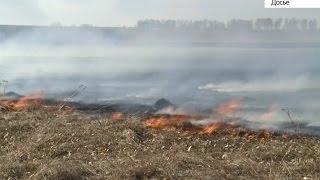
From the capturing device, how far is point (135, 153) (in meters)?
13.3

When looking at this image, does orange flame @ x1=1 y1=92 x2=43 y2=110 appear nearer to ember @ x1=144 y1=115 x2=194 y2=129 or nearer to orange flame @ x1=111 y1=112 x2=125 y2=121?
orange flame @ x1=111 y1=112 x2=125 y2=121

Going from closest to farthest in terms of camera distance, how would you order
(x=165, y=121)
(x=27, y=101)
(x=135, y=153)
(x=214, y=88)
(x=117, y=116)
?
(x=135, y=153), (x=165, y=121), (x=117, y=116), (x=27, y=101), (x=214, y=88)

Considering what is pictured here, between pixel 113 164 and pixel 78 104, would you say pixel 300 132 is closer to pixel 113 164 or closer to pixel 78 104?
pixel 113 164

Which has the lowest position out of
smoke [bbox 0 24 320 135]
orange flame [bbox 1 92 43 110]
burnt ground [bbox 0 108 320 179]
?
smoke [bbox 0 24 320 135]

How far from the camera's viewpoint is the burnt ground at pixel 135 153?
11.2 meters

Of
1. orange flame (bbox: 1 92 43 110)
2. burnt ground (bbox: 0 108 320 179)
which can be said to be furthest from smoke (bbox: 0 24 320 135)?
burnt ground (bbox: 0 108 320 179)

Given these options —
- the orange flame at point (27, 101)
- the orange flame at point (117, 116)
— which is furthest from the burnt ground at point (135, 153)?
the orange flame at point (27, 101)

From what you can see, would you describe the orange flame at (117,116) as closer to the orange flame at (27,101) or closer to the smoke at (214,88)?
the smoke at (214,88)

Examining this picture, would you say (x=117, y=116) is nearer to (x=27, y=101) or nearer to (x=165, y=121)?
(x=165, y=121)

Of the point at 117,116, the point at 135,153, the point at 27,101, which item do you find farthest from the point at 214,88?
the point at 135,153

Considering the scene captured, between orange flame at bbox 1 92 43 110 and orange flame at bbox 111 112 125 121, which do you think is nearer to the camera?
orange flame at bbox 111 112 125 121

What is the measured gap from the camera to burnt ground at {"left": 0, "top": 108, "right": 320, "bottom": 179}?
443 inches

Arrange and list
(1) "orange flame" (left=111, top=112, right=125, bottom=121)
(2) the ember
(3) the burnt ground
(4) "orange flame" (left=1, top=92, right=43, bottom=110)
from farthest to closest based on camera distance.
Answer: (4) "orange flame" (left=1, top=92, right=43, bottom=110)
(1) "orange flame" (left=111, top=112, right=125, bottom=121)
(2) the ember
(3) the burnt ground

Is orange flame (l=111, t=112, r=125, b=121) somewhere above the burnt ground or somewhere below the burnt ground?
below
